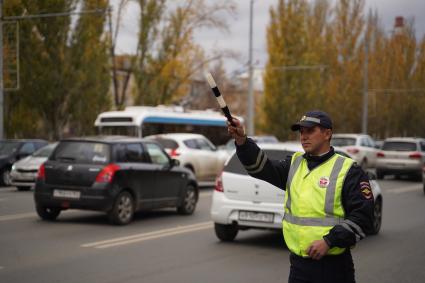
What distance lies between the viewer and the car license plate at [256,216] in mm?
9914

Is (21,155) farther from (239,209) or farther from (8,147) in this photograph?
(239,209)

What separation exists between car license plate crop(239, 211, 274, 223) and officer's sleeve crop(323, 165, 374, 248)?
5.80 meters

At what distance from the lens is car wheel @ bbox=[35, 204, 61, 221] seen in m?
12.5

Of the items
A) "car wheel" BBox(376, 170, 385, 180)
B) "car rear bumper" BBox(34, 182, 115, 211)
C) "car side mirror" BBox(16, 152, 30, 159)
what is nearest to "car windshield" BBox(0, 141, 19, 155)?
"car side mirror" BBox(16, 152, 30, 159)

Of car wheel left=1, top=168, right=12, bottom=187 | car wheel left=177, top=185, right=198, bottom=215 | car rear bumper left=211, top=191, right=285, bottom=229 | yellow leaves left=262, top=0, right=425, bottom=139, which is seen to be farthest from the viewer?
yellow leaves left=262, top=0, right=425, bottom=139

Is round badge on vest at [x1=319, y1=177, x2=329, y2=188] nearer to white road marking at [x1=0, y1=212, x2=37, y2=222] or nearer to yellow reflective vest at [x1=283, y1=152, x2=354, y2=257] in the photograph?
yellow reflective vest at [x1=283, y1=152, x2=354, y2=257]

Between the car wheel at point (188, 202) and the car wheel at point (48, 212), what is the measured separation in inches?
102

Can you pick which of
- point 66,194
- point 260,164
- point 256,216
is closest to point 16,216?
point 66,194

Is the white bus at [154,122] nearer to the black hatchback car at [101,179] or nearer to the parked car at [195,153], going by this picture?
the parked car at [195,153]

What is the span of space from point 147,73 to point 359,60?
1924cm

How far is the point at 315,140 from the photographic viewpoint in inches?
166

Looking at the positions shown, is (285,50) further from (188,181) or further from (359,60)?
(188,181)

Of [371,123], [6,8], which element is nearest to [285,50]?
[371,123]

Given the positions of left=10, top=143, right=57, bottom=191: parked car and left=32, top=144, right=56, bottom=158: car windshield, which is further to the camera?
left=32, top=144, right=56, bottom=158: car windshield
